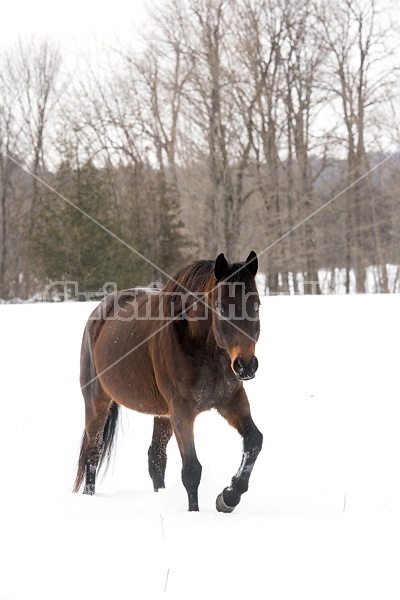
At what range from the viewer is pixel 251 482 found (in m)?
5.46

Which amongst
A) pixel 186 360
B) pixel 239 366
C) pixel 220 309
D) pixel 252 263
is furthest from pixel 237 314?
pixel 186 360

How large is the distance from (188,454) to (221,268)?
1258mm

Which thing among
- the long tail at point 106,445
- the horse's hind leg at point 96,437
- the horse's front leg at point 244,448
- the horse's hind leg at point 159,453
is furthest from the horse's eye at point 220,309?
the long tail at point 106,445

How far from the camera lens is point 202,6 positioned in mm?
21281

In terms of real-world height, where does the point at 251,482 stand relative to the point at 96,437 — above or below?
below

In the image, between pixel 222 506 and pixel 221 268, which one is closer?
pixel 221 268

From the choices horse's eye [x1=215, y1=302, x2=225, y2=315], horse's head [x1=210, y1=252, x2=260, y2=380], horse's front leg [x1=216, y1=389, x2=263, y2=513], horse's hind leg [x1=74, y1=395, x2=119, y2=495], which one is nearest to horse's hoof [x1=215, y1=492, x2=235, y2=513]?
horse's front leg [x1=216, y1=389, x2=263, y2=513]

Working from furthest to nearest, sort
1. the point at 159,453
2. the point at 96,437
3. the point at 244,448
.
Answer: the point at 96,437 < the point at 159,453 < the point at 244,448

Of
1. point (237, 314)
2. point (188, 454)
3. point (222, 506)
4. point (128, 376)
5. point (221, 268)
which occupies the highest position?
point (221, 268)

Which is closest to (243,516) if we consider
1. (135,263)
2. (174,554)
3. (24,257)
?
(174,554)

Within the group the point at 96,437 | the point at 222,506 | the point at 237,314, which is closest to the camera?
the point at 237,314

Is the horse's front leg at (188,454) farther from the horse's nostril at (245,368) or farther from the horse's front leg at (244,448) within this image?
the horse's nostril at (245,368)

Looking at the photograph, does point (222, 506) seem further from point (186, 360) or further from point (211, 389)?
point (186, 360)

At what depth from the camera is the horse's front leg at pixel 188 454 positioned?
4.07 m
